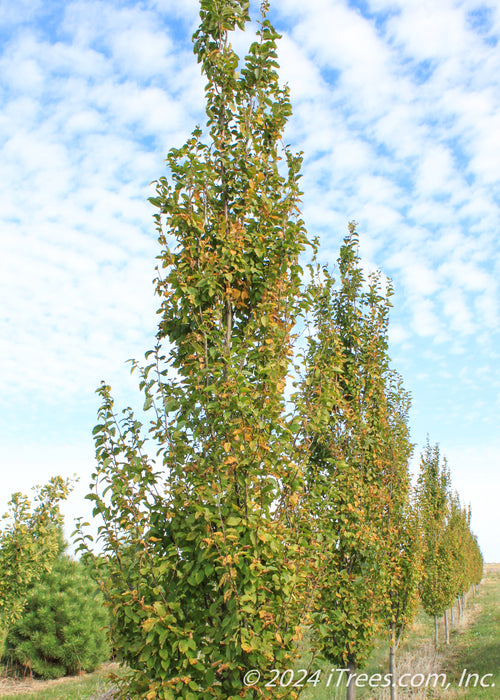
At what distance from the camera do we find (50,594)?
16219 mm

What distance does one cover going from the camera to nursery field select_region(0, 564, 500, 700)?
11016 mm

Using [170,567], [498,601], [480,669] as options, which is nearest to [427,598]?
[480,669]

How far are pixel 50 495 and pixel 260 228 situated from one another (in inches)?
365

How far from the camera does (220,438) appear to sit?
11.8 ft

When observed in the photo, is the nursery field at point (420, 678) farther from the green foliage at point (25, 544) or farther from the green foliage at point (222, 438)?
the green foliage at point (222, 438)

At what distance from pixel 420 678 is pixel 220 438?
1241cm

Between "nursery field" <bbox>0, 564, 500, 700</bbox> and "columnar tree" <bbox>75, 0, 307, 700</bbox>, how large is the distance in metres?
6.05

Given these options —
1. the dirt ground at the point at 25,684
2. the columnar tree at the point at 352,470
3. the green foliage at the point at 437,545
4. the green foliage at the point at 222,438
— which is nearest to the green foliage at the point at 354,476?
the columnar tree at the point at 352,470

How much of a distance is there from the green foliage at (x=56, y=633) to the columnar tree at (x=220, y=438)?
14.8 m

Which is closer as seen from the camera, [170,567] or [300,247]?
[170,567]

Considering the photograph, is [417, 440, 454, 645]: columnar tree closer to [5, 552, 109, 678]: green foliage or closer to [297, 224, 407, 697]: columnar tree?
[297, 224, 407, 697]: columnar tree

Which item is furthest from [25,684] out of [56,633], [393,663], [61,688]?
[393,663]

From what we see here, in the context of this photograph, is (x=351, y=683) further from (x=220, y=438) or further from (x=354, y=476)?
(x=220, y=438)

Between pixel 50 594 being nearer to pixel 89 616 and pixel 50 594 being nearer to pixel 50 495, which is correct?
pixel 89 616
